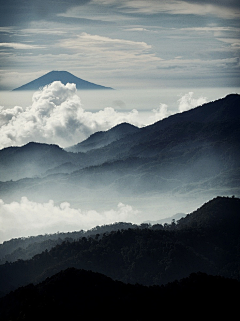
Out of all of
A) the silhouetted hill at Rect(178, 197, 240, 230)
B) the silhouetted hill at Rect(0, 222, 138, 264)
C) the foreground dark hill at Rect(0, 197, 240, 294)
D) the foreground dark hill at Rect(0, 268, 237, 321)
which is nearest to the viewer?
the foreground dark hill at Rect(0, 268, 237, 321)

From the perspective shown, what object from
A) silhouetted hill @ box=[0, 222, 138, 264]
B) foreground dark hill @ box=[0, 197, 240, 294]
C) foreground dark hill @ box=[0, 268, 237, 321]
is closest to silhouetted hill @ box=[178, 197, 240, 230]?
foreground dark hill @ box=[0, 197, 240, 294]

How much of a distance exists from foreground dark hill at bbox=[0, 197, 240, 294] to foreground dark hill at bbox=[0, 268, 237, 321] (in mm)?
23514

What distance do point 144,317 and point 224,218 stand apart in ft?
184

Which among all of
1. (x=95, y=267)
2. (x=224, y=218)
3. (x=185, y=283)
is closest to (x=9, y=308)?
(x=185, y=283)

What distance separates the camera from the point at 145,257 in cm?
9138

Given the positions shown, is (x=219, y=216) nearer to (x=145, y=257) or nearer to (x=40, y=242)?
(x=145, y=257)

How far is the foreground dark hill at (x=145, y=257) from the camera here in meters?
88.4

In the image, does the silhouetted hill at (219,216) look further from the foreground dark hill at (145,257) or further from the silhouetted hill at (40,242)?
the silhouetted hill at (40,242)

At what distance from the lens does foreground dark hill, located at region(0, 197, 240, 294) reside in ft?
290

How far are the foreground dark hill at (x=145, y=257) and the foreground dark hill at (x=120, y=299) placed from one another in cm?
2351

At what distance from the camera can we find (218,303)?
59.4 meters

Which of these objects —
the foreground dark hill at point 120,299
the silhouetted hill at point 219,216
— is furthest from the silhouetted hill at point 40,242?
the foreground dark hill at point 120,299

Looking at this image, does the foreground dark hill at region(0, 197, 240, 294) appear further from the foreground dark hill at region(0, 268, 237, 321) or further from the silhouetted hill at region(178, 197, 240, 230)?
the foreground dark hill at region(0, 268, 237, 321)

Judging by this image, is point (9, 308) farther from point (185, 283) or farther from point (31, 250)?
point (31, 250)
